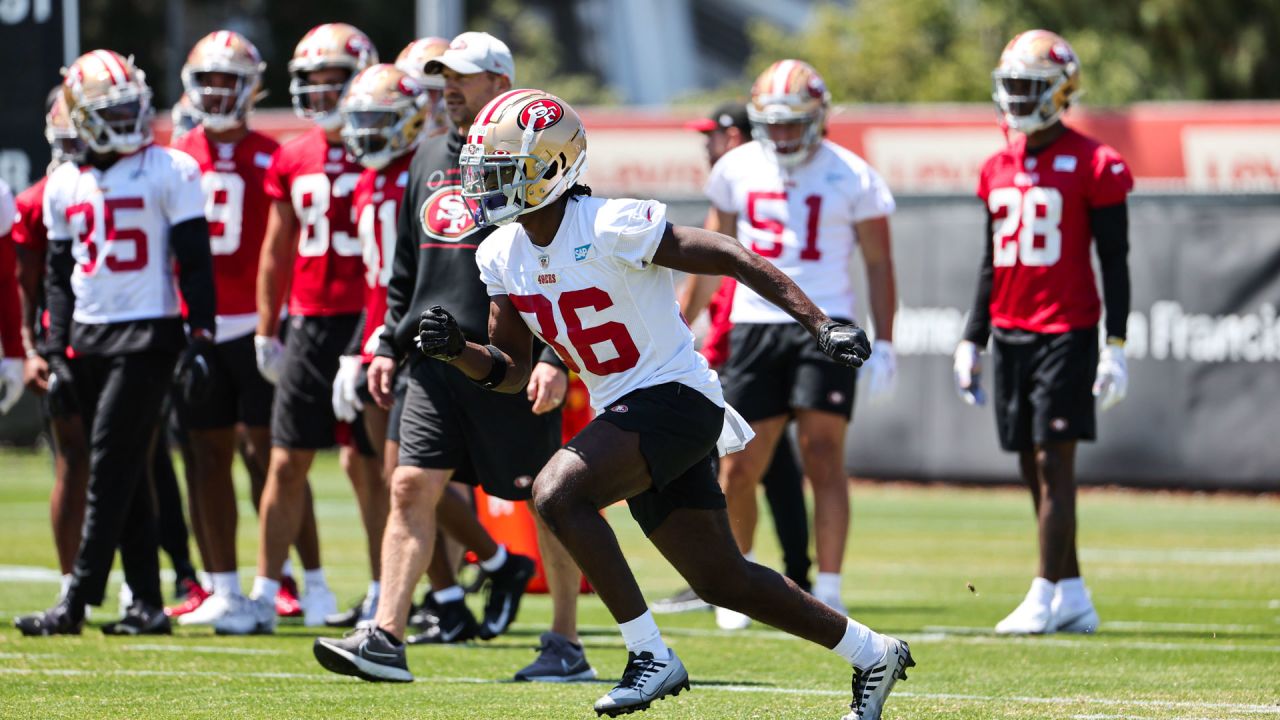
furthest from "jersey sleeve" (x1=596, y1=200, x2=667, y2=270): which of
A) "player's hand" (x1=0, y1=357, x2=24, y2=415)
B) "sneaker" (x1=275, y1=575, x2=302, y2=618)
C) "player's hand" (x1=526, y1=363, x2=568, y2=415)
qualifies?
"player's hand" (x1=0, y1=357, x2=24, y2=415)

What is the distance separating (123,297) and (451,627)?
1869 mm

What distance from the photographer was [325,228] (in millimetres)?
8422

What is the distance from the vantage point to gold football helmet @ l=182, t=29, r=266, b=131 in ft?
29.1

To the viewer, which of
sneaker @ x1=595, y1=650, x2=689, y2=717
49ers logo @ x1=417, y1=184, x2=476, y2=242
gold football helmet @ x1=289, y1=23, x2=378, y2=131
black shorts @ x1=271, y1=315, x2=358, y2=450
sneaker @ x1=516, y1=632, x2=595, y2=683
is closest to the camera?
sneaker @ x1=595, y1=650, x2=689, y2=717

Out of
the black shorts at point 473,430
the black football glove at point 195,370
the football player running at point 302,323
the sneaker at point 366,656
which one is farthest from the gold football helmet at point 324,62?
the sneaker at point 366,656

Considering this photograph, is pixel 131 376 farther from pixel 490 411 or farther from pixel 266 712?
pixel 266 712

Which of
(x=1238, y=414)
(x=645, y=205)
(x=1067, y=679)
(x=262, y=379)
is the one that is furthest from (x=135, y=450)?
(x=1238, y=414)

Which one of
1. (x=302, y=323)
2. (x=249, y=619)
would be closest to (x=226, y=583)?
(x=249, y=619)

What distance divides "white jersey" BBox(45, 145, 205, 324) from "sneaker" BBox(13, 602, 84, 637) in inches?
45.8

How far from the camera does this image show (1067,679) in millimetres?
6734

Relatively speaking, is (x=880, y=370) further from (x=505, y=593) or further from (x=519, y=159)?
(x=519, y=159)

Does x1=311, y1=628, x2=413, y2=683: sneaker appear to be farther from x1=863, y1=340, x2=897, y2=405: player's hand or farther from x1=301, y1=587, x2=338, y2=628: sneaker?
x1=863, y1=340, x2=897, y2=405: player's hand

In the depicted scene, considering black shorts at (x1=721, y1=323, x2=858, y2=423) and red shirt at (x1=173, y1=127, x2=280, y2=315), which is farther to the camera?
red shirt at (x1=173, y1=127, x2=280, y2=315)

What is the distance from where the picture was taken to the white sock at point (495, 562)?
26.5ft
